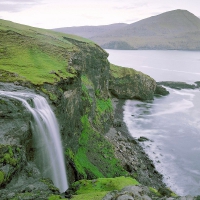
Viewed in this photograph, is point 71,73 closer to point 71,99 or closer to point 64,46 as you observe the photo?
point 71,99

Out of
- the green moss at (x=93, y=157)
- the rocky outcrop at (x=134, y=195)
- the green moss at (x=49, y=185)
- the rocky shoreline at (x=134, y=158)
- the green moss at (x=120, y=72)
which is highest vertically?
the green moss at (x=120, y=72)

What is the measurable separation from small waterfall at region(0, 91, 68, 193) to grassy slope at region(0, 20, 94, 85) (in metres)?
3.20

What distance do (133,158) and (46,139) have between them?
56.0 ft

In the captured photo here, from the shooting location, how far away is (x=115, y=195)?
10492 millimetres

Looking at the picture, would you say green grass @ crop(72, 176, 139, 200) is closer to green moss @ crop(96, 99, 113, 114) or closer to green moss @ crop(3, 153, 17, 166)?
green moss @ crop(3, 153, 17, 166)

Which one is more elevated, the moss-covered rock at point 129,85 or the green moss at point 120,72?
the green moss at point 120,72

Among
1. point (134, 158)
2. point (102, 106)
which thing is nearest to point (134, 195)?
point (134, 158)

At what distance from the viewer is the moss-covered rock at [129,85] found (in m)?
61.1

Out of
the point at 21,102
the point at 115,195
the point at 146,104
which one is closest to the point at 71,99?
the point at 21,102

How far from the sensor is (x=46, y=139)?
15.4m

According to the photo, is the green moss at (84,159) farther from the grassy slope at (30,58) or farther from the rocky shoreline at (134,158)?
the grassy slope at (30,58)

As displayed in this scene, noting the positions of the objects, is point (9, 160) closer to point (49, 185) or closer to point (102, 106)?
point (49, 185)

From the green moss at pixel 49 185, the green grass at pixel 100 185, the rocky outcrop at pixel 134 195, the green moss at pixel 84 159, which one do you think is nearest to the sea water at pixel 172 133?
the green moss at pixel 84 159

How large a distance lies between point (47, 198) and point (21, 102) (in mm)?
Result: 6174
